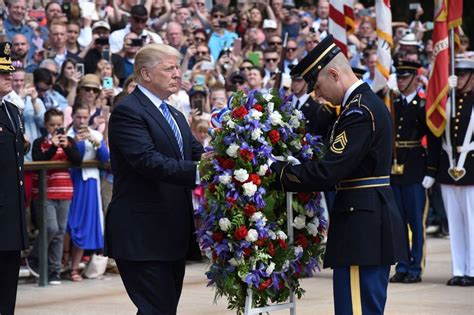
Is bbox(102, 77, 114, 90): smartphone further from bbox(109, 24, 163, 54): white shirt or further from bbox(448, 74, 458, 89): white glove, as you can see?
bbox(448, 74, 458, 89): white glove

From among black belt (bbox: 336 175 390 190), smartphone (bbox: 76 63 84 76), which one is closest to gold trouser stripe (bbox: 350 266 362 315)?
black belt (bbox: 336 175 390 190)

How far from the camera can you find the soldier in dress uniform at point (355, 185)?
6609 mm

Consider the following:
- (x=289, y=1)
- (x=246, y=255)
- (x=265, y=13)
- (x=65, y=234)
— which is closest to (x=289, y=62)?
(x=265, y=13)

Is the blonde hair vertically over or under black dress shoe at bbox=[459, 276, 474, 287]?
over

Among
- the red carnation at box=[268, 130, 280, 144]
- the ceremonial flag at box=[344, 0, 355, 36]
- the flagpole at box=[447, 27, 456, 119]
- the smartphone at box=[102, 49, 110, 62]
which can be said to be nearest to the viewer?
the red carnation at box=[268, 130, 280, 144]

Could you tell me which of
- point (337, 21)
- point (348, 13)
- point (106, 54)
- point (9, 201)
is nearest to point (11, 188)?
point (9, 201)

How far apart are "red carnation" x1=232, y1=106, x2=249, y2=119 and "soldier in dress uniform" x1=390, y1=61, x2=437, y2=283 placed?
5.08m

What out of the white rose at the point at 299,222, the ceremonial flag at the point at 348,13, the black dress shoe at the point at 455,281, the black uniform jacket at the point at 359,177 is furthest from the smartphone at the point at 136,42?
the black uniform jacket at the point at 359,177

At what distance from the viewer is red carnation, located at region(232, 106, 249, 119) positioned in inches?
276

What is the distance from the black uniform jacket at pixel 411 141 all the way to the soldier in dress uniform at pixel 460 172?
0.26 m

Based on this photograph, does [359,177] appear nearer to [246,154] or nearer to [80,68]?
[246,154]

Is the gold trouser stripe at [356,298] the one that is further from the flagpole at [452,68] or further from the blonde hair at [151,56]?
the flagpole at [452,68]

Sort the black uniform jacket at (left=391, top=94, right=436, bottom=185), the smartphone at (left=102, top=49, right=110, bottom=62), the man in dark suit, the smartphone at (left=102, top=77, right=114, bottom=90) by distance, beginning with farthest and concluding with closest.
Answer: the smartphone at (left=102, top=49, right=110, bottom=62)
the smartphone at (left=102, top=77, right=114, bottom=90)
the black uniform jacket at (left=391, top=94, right=436, bottom=185)
the man in dark suit

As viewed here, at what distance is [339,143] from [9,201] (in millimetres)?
2534
